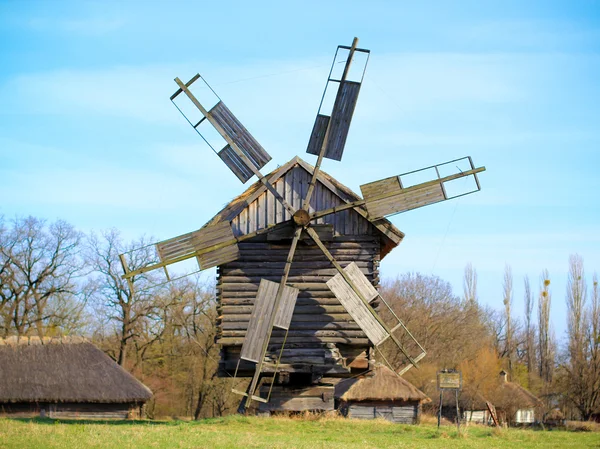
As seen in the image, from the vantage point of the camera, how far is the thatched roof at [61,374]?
28.8 metres

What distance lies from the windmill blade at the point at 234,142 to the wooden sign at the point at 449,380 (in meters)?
6.29

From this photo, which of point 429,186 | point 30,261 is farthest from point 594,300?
point 429,186

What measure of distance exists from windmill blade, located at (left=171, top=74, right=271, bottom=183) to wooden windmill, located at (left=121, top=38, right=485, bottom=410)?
0.02 meters

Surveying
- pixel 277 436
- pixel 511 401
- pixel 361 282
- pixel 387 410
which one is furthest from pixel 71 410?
pixel 511 401

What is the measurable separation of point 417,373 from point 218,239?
30565 mm

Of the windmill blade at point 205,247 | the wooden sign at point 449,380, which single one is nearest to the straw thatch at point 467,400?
the wooden sign at point 449,380

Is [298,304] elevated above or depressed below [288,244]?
below

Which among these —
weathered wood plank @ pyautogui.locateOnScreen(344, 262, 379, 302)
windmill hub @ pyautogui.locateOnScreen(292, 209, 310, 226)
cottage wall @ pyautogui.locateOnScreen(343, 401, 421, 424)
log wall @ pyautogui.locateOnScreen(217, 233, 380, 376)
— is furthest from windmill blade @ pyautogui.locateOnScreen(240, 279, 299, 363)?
cottage wall @ pyautogui.locateOnScreen(343, 401, 421, 424)

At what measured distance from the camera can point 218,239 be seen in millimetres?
18719

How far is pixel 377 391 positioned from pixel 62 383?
39.7ft

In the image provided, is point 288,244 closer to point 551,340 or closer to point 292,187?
point 292,187

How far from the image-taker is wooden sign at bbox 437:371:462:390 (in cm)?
1805

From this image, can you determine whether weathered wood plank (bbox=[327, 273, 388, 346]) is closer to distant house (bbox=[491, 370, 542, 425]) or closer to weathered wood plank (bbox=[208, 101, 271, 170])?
weathered wood plank (bbox=[208, 101, 271, 170])

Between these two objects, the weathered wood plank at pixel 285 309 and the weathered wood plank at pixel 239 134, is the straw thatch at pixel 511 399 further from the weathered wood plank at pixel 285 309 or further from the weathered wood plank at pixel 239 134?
the weathered wood plank at pixel 239 134
